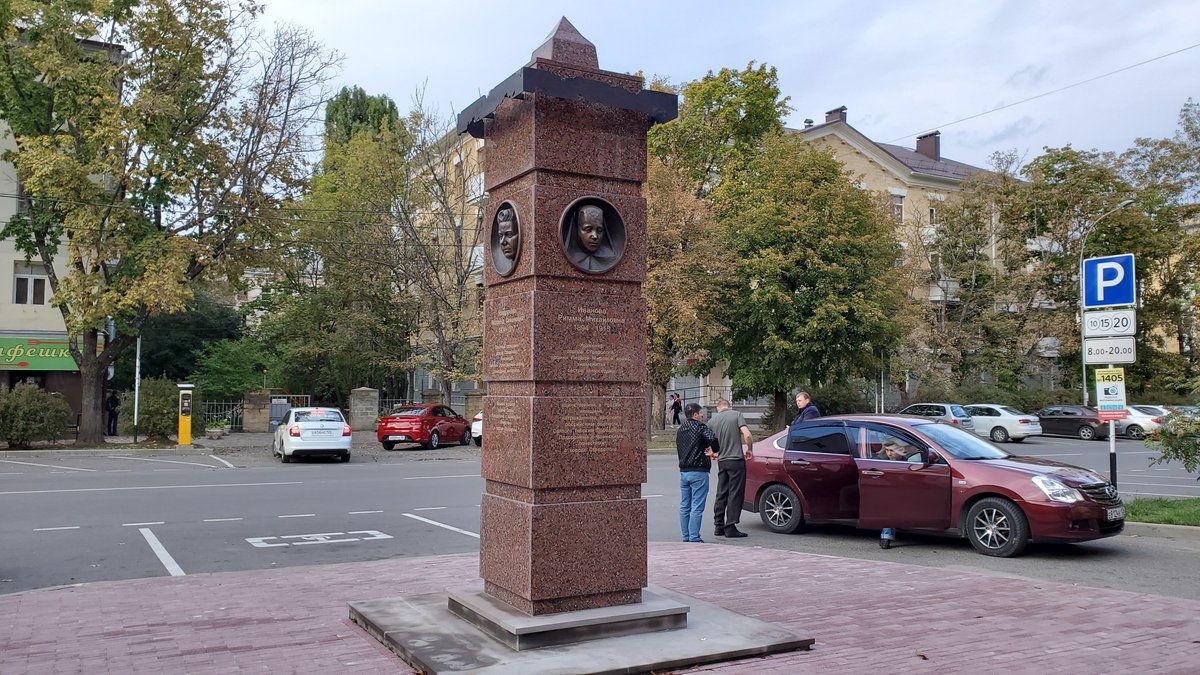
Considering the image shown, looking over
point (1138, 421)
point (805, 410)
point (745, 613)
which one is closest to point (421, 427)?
point (805, 410)

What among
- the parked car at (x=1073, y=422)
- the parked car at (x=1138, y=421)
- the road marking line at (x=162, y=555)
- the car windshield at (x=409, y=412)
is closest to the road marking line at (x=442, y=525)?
the road marking line at (x=162, y=555)

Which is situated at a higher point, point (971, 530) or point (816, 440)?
point (816, 440)

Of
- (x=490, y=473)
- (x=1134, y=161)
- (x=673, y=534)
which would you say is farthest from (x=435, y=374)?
(x=1134, y=161)

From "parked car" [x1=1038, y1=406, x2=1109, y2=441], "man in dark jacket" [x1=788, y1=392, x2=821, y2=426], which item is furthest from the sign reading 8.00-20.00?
"parked car" [x1=1038, y1=406, x2=1109, y2=441]

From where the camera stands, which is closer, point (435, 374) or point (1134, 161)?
point (435, 374)

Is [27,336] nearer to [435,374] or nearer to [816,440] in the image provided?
[435,374]

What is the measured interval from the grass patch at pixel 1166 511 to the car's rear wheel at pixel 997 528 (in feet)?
11.1

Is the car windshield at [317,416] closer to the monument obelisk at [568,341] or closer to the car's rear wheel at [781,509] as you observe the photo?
the car's rear wheel at [781,509]

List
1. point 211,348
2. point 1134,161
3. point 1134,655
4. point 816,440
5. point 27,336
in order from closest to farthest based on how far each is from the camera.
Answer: point 1134,655 → point 816,440 → point 27,336 → point 211,348 → point 1134,161

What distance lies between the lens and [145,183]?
2894 cm

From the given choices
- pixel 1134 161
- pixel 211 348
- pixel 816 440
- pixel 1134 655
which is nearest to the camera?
pixel 1134 655

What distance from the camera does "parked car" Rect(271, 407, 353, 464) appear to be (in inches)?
987

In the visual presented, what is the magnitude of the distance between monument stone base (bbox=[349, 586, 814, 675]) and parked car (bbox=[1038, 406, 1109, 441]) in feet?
121

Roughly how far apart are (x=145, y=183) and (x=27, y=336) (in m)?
9.39
